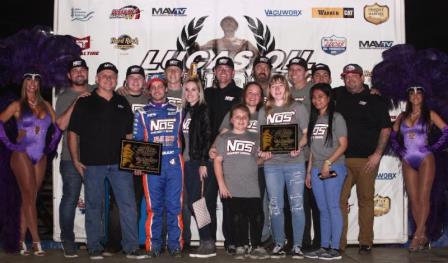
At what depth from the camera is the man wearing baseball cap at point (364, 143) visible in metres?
6.93

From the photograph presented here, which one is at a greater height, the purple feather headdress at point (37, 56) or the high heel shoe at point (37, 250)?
the purple feather headdress at point (37, 56)

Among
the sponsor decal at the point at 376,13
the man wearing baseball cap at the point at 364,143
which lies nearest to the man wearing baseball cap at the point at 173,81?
the man wearing baseball cap at the point at 364,143

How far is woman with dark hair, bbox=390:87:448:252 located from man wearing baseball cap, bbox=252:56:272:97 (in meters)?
1.68

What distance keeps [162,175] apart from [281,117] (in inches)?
56.6

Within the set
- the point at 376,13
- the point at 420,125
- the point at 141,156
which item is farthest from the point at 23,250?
the point at 376,13

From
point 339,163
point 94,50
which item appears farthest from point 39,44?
point 339,163

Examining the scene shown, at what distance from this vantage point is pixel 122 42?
7.71m

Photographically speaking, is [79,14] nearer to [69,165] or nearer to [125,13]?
[125,13]

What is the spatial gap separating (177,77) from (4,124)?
6.91 feet

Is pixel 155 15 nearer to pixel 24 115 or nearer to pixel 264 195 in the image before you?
pixel 24 115

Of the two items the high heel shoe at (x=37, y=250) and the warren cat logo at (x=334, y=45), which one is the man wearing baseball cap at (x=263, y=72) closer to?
the warren cat logo at (x=334, y=45)

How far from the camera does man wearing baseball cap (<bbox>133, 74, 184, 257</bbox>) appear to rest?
254 inches

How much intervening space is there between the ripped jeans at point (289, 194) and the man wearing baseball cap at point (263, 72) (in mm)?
1099

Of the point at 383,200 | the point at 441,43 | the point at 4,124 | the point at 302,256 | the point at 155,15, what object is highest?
the point at 441,43
